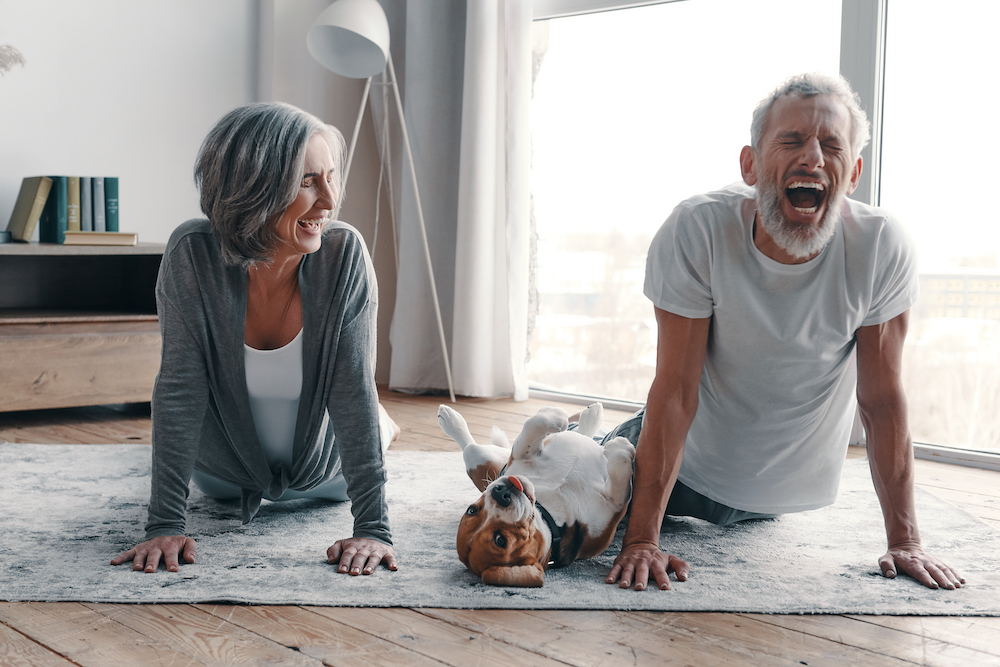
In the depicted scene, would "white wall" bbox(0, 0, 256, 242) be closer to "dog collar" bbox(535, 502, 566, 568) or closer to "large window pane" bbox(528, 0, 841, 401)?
"large window pane" bbox(528, 0, 841, 401)

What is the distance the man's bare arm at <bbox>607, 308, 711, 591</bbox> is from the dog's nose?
0.25 metres

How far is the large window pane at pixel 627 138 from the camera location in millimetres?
2963

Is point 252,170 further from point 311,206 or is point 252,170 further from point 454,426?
point 454,426

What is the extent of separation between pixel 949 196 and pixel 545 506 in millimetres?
1815

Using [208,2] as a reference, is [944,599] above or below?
below

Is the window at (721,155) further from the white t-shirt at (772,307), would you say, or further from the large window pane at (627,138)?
the white t-shirt at (772,307)

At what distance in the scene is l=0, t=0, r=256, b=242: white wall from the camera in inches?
120

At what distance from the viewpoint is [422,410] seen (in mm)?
3156

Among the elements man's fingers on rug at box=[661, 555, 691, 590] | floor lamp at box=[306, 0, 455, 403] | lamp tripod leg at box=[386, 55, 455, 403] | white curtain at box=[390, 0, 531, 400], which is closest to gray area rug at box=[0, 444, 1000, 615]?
man's fingers on rug at box=[661, 555, 691, 590]

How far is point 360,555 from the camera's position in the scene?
1.47m

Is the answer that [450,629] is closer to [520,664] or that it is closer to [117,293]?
[520,664]

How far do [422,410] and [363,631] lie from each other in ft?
6.30

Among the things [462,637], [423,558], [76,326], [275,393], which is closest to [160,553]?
[275,393]

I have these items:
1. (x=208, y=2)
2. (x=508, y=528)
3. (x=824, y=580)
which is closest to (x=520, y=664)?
(x=508, y=528)
